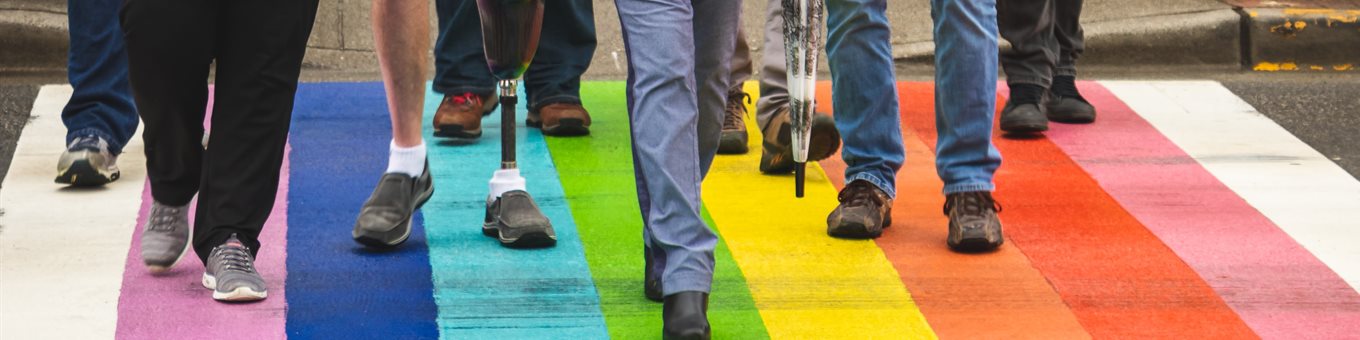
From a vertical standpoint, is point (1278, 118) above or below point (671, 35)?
below

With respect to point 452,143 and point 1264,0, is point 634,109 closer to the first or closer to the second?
point 452,143

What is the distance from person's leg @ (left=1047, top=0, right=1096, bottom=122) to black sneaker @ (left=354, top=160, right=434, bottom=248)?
2.53 metres

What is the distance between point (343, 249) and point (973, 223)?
1.50 metres

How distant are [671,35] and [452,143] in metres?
2.35

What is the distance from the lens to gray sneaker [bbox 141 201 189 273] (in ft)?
14.0

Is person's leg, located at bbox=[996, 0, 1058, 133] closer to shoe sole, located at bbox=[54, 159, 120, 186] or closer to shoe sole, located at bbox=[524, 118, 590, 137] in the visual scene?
shoe sole, located at bbox=[524, 118, 590, 137]

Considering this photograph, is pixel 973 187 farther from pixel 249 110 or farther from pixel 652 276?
pixel 249 110

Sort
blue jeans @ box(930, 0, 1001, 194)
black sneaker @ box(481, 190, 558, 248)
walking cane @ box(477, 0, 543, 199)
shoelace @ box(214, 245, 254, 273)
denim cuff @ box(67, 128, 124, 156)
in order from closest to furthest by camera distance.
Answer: shoelace @ box(214, 245, 254, 273)
walking cane @ box(477, 0, 543, 199)
blue jeans @ box(930, 0, 1001, 194)
black sneaker @ box(481, 190, 558, 248)
denim cuff @ box(67, 128, 124, 156)

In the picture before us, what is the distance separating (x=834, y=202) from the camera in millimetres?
5137

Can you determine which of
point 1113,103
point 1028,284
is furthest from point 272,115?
point 1113,103

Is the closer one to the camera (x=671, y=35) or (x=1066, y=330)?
(x=671, y=35)

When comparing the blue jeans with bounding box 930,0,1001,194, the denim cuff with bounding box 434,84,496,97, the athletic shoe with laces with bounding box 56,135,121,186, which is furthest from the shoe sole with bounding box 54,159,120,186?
the blue jeans with bounding box 930,0,1001,194

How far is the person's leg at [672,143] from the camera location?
3631mm

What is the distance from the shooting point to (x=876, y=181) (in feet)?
15.6
